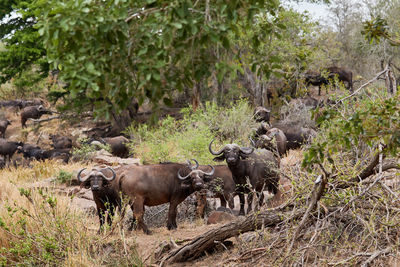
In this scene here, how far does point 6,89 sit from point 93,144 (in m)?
18.2

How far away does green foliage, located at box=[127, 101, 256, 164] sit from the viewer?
12375 mm

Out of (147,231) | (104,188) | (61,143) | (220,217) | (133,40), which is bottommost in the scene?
(61,143)

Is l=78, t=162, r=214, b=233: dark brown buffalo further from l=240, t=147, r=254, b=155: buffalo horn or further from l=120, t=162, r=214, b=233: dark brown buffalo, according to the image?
l=240, t=147, r=254, b=155: buffalo horn

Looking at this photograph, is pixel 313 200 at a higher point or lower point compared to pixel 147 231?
higher

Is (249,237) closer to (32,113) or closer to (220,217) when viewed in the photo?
(220,217)

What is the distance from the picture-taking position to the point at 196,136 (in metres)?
13.0

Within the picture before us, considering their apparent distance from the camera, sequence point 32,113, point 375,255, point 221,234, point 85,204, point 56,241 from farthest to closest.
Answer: point 32,113 → point 85,204 → point 56,241 → point 221,234 → point 375,255

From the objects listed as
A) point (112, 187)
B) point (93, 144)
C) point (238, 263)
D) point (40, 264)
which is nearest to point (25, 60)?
point (93, 144)

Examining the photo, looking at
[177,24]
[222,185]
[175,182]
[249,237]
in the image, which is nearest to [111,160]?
[222,185]

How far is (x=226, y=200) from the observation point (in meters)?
10.1

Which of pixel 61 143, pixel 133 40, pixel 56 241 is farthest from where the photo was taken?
pixel 61 143

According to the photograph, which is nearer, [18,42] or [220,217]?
[220,217]

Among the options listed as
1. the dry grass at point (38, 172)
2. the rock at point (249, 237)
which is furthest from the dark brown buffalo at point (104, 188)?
the dry grass at point (38, 172)

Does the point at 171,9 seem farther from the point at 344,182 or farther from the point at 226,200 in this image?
the point at 226,200
